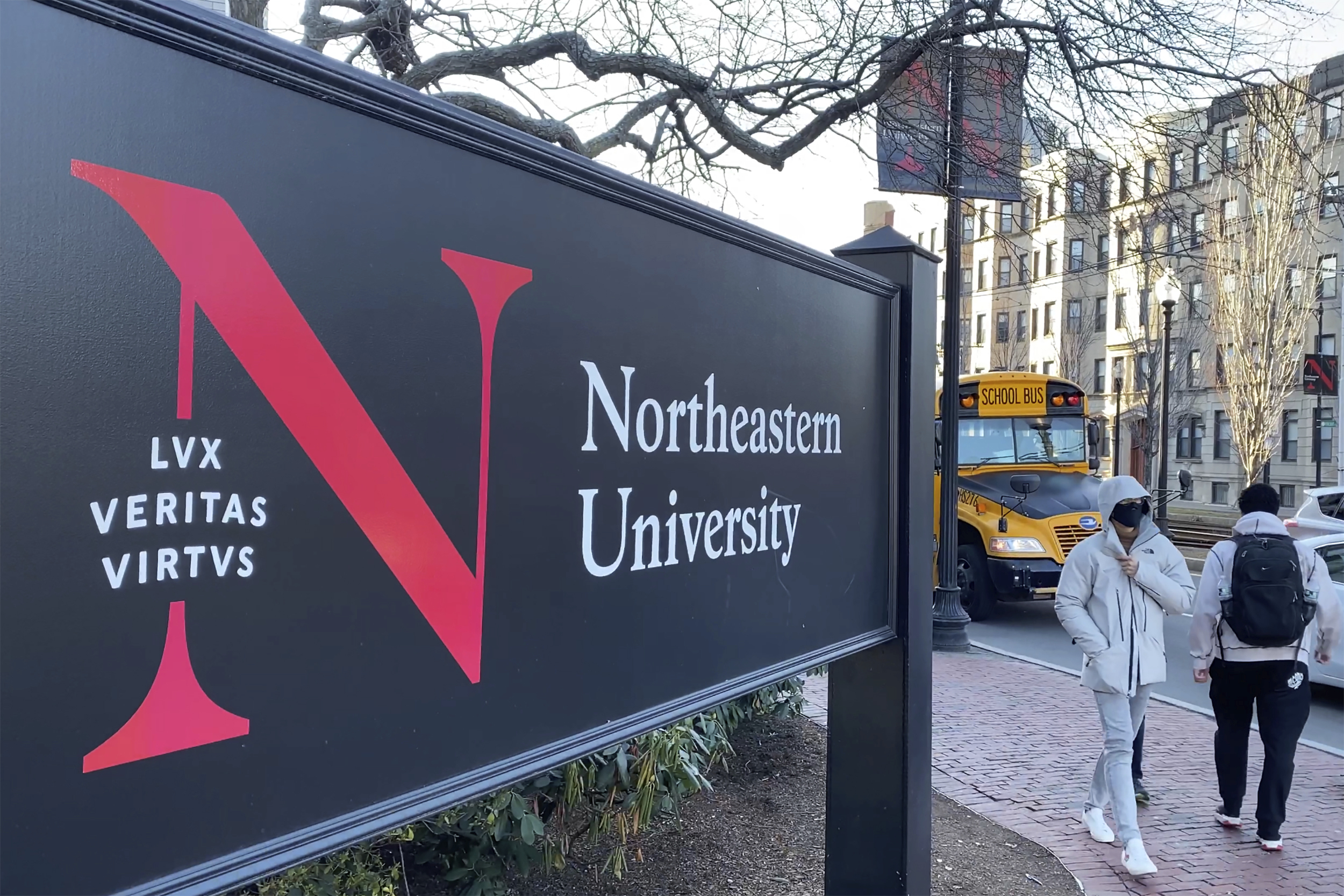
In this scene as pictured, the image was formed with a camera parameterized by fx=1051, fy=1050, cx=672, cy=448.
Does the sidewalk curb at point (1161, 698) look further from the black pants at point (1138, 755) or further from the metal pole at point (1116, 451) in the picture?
the metal pole at point (1116, 451)

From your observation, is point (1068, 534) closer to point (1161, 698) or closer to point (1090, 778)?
point (1161, 698)

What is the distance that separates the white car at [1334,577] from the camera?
828 cm

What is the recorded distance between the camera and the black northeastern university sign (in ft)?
3.46

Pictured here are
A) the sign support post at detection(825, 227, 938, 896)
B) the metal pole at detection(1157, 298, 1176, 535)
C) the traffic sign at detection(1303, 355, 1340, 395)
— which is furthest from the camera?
the metal pole at detection(1157, 298, 1176, 535)

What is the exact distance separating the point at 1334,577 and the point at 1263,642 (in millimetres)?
4056

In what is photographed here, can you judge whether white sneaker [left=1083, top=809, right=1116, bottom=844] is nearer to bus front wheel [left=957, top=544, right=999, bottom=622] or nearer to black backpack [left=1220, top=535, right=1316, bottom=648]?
black backpack [left=1220, top=535, right=1316, bottom=648]

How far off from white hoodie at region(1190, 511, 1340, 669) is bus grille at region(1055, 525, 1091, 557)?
697 cm

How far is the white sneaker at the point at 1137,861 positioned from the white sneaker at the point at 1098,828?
14.3 inches

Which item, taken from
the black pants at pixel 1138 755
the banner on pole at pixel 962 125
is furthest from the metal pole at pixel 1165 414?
the black pants at pixel 1138 755

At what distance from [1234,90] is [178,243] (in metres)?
7.73

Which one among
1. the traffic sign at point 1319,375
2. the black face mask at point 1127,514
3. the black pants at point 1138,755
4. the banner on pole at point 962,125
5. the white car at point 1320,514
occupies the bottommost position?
the black pants at point 1138,755

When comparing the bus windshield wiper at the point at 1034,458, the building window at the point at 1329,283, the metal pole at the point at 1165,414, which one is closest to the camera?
the bus windshield wiper at the point at 1034,458

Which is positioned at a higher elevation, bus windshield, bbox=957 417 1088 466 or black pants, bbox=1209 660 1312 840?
bus windshield, bbox=957 417 1088 466

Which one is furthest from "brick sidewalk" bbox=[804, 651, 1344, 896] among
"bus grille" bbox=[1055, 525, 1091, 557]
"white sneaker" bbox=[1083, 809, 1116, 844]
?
"bus grille" bbox=[1055, 525, 1091, 557]
